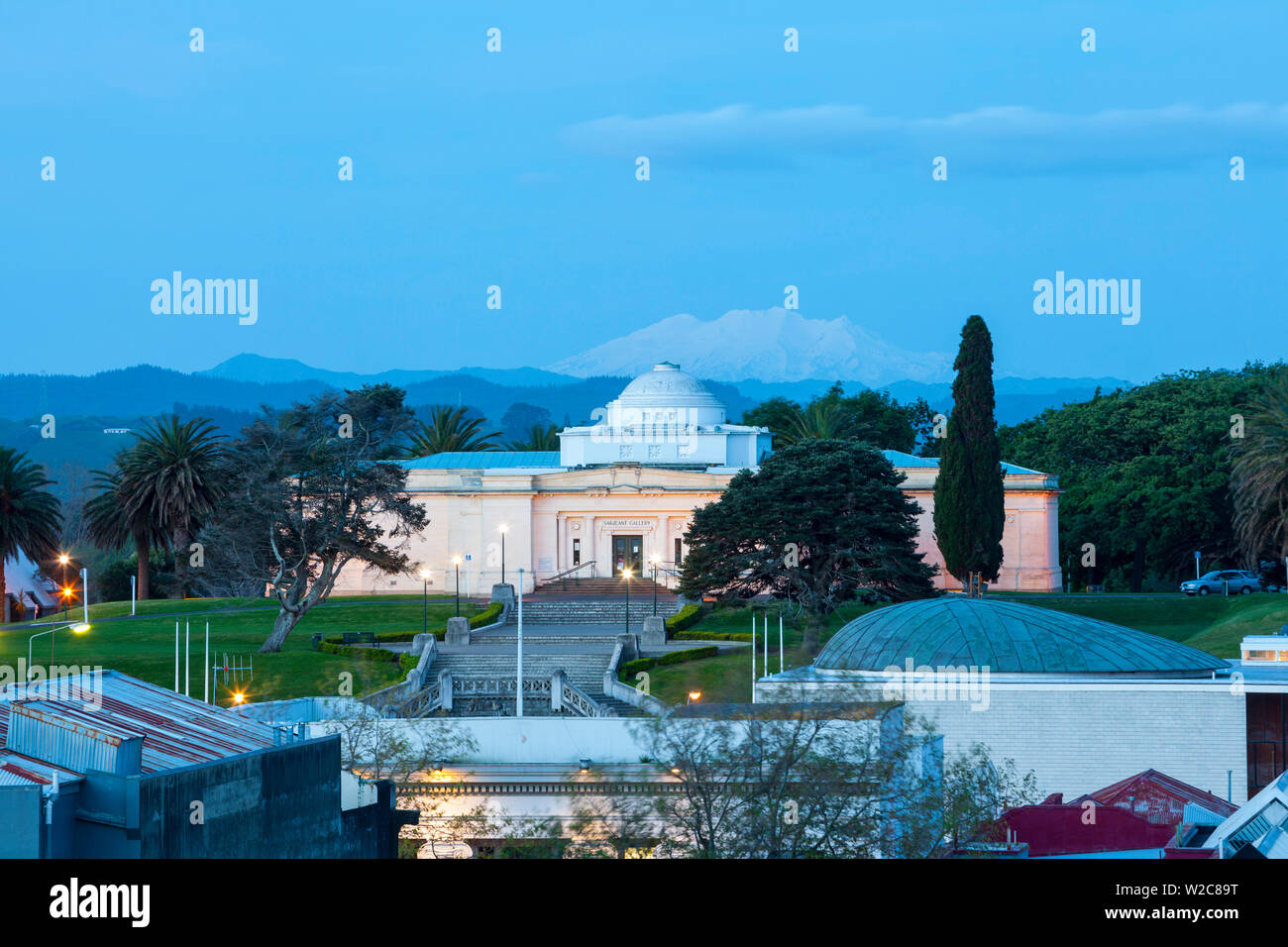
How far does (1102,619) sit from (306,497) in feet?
102

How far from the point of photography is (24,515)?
69.1 metres

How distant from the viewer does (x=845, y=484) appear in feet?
205

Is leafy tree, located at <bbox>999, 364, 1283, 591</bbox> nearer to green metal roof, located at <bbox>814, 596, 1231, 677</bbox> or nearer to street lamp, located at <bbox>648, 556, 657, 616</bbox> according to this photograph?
street lamp, located at <bbox>648, 556, 657, 616</bbox>

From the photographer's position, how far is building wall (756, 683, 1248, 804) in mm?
36969

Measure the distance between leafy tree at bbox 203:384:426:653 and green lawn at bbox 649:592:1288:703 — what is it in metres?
13.5

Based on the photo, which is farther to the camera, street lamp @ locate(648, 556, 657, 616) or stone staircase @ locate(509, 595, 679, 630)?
stone staircase @ locate(509, 595, 679, 630)

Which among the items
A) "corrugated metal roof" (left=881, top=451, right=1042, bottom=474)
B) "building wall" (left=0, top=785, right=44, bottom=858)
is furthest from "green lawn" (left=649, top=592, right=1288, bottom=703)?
"building wall" (left=0, top=785, right=44, bottom=858)

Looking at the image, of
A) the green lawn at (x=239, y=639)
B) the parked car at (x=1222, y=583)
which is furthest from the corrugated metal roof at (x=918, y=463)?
the green lawn at (x=239, y=639)

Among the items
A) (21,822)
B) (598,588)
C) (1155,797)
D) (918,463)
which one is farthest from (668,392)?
(21,822)

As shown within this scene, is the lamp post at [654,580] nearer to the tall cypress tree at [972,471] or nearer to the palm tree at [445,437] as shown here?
the tall cypress tree at [972,471]

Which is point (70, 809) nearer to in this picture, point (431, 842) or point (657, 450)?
point (431, 842)

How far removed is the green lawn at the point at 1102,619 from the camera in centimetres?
5178
